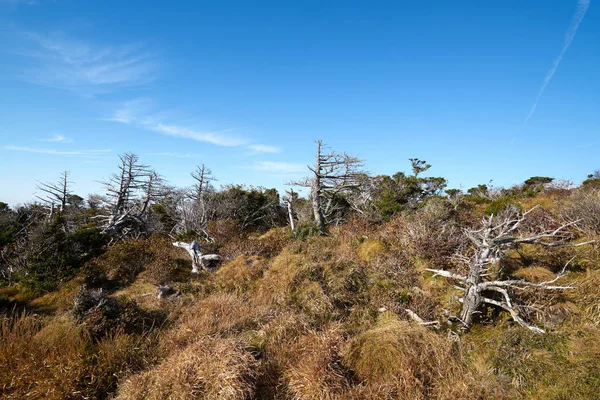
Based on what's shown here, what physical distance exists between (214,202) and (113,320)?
1326 cm

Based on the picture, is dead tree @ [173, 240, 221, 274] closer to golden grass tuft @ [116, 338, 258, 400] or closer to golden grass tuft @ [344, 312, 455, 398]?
golden grass tuft @ [116, 338, 258, 400]

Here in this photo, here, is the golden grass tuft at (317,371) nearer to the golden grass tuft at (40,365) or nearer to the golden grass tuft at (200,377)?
the golden grass tuft at (200,377)

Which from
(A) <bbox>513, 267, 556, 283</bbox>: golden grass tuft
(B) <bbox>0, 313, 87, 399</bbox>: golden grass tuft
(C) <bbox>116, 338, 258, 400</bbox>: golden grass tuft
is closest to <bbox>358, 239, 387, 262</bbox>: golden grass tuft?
(A) <bbox>513, 267, 556, 283</bbox>: golden grass tuft

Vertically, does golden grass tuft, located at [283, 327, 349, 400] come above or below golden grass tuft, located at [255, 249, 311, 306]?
below

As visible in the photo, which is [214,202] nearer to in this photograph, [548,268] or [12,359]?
[12,359]

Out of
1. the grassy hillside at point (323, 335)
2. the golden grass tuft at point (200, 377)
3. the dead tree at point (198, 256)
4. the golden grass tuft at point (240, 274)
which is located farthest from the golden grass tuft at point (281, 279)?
the golden grass tuft at point (200, 377)

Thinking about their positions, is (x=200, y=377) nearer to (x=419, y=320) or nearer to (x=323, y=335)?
Answer: (x=323, y=335)

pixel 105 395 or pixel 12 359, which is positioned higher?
pixel 12 359

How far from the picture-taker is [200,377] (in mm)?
4391

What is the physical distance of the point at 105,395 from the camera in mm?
4598

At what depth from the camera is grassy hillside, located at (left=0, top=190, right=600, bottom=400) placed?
4.21 m

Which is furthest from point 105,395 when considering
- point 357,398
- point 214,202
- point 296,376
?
point 214,202

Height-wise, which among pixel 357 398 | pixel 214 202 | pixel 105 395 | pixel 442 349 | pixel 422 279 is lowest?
pixel 105 395

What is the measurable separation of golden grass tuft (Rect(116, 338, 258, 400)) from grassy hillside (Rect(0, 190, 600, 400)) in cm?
2
